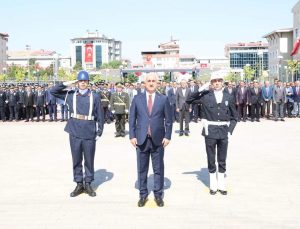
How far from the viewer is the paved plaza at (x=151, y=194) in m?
6.06

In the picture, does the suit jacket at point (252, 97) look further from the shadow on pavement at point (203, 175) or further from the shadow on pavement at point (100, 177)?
the shadow on pavement at point (100, 177)

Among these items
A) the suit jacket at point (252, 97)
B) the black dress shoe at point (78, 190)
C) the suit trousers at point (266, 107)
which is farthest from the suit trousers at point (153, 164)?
the suit trousers at point (266, 107)

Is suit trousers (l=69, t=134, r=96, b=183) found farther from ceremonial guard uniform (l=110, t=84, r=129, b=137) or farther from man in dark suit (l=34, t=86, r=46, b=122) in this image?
man in dark suit (l=34, t=86, r=46, b=122)

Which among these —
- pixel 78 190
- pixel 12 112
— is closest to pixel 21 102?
pixel 12 112

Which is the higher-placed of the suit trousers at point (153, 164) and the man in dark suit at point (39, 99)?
Answer: the man in dark suit at point (39, 99)

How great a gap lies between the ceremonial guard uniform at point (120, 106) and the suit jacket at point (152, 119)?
8.44m

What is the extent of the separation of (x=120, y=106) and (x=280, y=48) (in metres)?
71.8

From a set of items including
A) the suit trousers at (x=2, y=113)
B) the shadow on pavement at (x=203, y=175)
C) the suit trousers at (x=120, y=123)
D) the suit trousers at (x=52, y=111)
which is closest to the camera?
the shadow on pavement at (x=203, y=175)

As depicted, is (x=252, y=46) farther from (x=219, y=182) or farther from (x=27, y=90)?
(x=219, y=182)

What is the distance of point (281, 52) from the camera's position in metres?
84.1

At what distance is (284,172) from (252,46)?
14920cm

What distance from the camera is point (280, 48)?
270 ft

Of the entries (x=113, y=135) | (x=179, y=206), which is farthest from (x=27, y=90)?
(x=179, y=206)

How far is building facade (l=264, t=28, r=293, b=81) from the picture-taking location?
264ft
